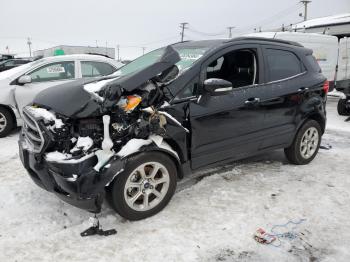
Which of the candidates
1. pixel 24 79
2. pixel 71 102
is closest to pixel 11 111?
pixel 24 79

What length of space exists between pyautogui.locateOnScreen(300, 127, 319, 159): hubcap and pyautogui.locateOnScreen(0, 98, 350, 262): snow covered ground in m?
0.36

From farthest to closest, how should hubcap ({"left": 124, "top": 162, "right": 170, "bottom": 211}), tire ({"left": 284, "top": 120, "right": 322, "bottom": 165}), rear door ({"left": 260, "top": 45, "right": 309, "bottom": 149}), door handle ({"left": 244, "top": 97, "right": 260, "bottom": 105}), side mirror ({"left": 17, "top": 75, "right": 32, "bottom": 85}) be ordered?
1. side mirror ({"left": 17, "top": 75, "right": 32, "bottom": 85})
2. tire ({"left": 284, "top": 120, "right": 322, "bottom": 165})
3. rear door ({"left": 260, "top": 45, "right": 309, "bottom": 149})
4. door handle ({"left": 244, "top": 97, "right": 260, "bottom": 105})
5. hubcap ({"left": 124, "top": 162, "right": 170, "bottom": 211})

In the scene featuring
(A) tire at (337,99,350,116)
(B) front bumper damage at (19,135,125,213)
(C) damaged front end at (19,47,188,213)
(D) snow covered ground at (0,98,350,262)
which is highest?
(C) damaged front end at (19,47,188,213)

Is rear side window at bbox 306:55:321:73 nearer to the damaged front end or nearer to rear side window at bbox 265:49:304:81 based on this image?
rear side window at bbox 265:49:304:81

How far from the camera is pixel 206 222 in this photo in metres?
3.41

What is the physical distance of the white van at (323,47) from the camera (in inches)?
453

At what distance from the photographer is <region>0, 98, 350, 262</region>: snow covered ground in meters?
2.91

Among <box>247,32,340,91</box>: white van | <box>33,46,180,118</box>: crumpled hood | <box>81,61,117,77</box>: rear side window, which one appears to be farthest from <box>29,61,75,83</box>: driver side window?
<box>247,32,340,91</box>: white van

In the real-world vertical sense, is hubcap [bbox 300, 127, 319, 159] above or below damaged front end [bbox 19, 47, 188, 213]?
below

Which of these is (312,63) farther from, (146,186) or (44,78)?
(44,78)

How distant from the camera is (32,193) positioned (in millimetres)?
3992

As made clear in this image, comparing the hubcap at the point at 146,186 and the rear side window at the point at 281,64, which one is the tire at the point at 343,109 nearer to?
the rear side window at the point at 281,64

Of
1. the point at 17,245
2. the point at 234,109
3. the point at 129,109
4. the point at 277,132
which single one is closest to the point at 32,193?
the point at 17,245

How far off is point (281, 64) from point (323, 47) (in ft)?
29.1
